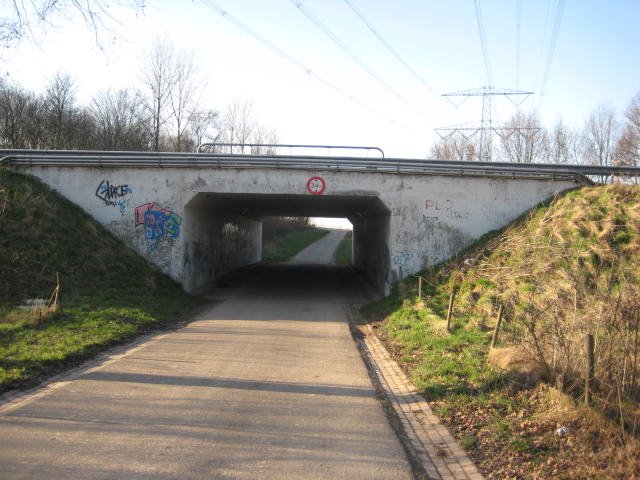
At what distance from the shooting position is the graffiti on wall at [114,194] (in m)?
18.1

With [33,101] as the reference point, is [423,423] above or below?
below

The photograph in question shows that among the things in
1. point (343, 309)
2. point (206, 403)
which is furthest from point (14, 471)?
point (343, 309)

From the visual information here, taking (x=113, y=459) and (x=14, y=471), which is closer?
(x=14, y=471)

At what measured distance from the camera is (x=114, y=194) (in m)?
18.1

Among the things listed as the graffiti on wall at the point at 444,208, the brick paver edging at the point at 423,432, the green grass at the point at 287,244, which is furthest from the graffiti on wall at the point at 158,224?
the green grass at the point at 287,244

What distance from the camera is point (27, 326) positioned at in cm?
1025

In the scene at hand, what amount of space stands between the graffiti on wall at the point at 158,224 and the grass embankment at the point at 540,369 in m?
8.16

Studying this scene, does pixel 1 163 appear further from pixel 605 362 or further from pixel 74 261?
pixel 605 362

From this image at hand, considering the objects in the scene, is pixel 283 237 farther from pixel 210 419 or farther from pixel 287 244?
pixel 210 419

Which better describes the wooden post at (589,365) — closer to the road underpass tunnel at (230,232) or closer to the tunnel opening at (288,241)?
the road underpass tunnel at (230,232)

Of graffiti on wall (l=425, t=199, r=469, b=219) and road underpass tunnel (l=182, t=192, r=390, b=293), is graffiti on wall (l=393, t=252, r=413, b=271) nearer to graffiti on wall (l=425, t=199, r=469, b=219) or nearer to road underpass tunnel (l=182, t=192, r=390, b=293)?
road underpass tunnel (l=182, t=192, r=390, b=293)

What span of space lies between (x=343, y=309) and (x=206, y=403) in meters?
11.0

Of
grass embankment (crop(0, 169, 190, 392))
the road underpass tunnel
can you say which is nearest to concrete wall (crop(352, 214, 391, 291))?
the road underpass tunnel

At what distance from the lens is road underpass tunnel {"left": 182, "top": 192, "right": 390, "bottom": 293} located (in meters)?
18.9
